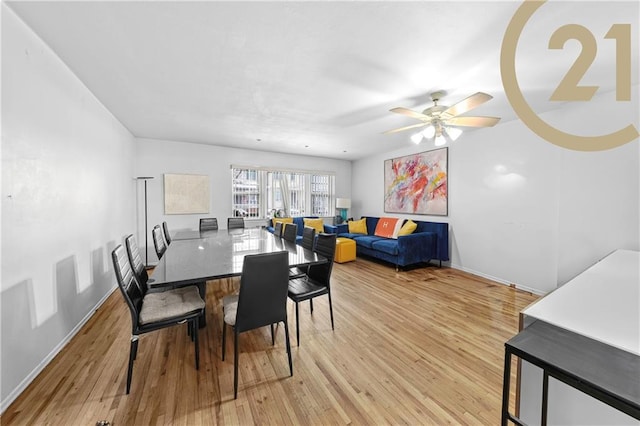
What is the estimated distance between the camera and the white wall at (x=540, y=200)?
2.52 meters

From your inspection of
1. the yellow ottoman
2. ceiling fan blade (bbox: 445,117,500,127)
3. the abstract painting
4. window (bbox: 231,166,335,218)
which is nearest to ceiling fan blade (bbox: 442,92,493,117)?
ceiling fan blade (bbox: 445,117,500,127)

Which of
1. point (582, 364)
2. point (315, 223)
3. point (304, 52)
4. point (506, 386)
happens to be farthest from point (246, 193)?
point (582, 364)

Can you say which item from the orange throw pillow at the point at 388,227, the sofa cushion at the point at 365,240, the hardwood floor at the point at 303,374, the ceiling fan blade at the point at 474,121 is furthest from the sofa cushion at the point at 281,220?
the ceiling fan blade at the point at 474,121

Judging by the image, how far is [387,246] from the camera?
4.61 meters

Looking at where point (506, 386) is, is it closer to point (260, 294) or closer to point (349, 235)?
point (260, 294)

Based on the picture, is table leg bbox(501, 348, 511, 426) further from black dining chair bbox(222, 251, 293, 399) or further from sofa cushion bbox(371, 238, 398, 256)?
sofa cushion bbox(371, 238, 398, 256)

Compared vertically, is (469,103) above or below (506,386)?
above

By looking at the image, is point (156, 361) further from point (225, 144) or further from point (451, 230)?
point (451, 230)

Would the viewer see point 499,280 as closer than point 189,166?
Yes

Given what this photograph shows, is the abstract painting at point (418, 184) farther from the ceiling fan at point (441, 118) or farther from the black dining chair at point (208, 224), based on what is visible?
the black dining chair at point (208, 224)

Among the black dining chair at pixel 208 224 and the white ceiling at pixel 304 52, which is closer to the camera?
the white ceiling at pixel 304 52

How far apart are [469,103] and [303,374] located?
9.03ft

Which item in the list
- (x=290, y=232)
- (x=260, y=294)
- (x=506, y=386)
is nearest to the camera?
(x=506, y=386)

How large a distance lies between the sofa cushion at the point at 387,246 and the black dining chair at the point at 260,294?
10.2ft
